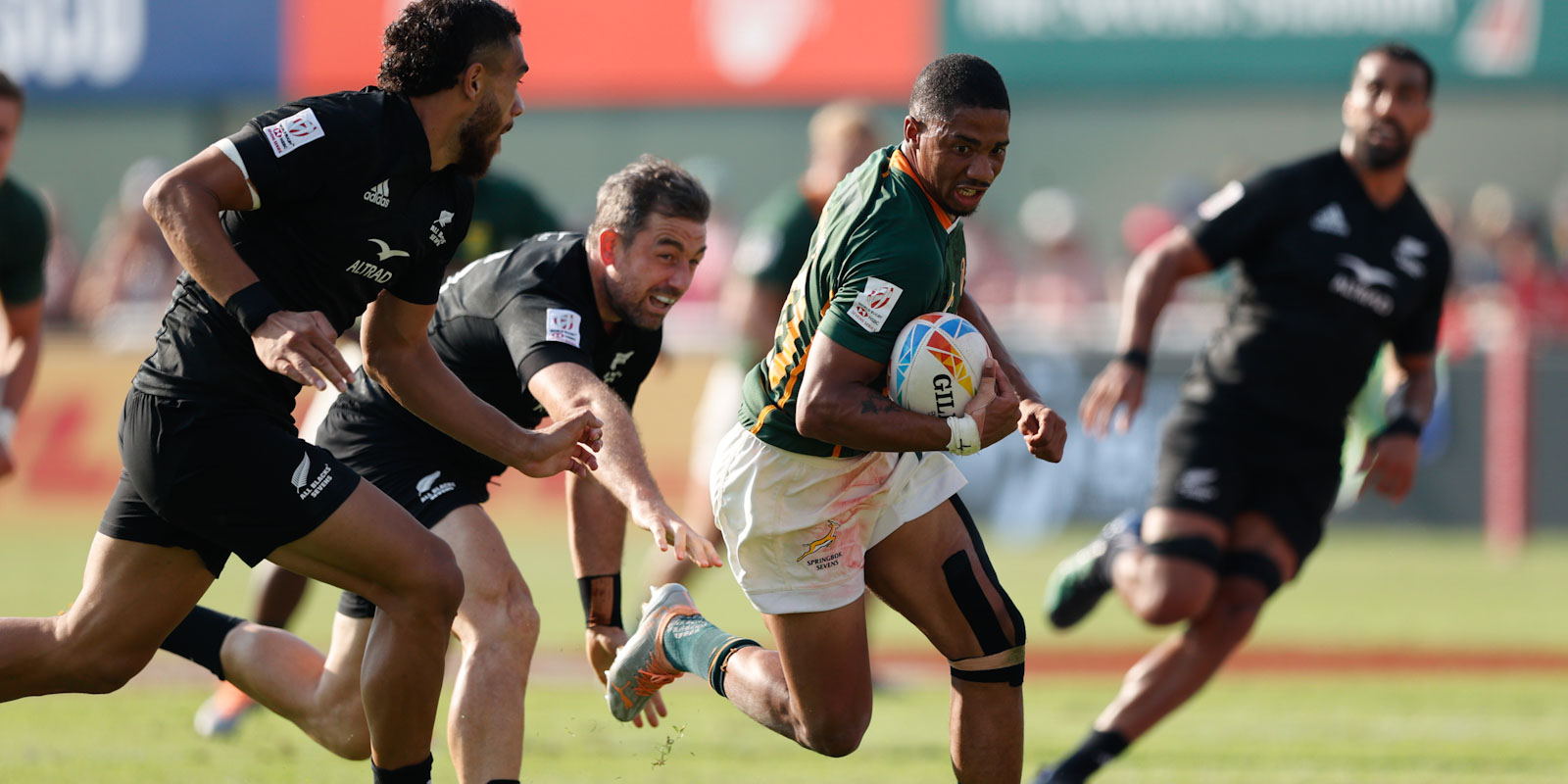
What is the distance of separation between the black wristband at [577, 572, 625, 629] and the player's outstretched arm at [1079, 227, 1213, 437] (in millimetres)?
2071

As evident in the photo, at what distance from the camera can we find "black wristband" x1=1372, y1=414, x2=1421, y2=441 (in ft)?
23.8

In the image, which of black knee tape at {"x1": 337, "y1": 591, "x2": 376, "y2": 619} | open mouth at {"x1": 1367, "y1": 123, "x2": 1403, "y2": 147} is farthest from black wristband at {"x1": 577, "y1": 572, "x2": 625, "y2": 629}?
open mouth at {"x1": 1367, "y1": 123, "x2": 1403, "y2": 147}

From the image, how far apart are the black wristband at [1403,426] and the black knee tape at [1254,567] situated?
80cm

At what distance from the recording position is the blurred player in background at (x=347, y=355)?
6988 mm

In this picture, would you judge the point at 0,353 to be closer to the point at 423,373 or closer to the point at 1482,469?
the point at 423,373

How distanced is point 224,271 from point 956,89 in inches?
81.7

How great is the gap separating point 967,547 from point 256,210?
7.80 feet

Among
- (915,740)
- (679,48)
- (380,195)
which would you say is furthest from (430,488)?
(679,48)

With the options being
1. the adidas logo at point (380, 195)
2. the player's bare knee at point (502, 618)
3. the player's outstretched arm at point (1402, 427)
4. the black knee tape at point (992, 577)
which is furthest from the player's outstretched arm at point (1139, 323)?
the adidas logo at point (380, 195)

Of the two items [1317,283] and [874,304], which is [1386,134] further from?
[874,304]

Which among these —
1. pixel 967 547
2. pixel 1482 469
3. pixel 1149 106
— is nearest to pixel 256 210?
pixel 967 547

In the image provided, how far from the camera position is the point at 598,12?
22.0 m

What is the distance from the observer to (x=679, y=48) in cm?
2188

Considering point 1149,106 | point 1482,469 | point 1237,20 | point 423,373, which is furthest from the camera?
point 1149,106
